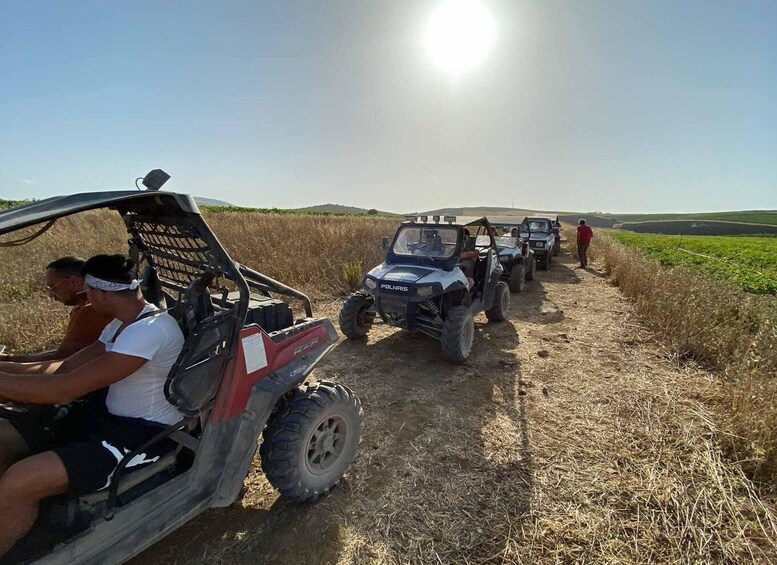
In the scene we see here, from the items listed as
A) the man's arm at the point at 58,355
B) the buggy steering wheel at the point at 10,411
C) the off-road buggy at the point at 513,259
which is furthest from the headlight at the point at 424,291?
the off-road buggy at the point at 513,259

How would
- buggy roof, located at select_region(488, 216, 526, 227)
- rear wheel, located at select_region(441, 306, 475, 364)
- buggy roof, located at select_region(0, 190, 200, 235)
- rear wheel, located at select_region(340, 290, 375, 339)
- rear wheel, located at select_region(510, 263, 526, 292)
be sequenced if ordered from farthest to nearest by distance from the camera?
buggy roof, located at select_region(488, 216, 526, 227)
rear wheel, located at select_region(510, 263, 526, 292)
rear wheel, located at select_region(340, 290, 375, 339)
rear wheel, located at select_region(441, 306, 475, 364)
buggy roof, located at select_region(0, 190, 200, 235)

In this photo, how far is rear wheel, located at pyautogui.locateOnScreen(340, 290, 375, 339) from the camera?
522cm

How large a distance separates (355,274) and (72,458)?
6380 mm

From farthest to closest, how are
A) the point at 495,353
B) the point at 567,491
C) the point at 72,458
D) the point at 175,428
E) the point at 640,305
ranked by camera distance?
the point at 640,305
the point at 495,353
the point at 567,491
the point at 175,428
the point at 72,458

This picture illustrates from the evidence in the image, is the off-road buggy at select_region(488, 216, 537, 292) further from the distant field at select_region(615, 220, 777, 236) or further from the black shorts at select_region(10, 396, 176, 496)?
the distant field at select_region(615, 220, 777, 236)

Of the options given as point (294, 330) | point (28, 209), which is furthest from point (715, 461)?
point (28, 209)

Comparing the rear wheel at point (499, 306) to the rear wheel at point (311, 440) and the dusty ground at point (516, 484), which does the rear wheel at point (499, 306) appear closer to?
the dusty ground at point (516, 484)

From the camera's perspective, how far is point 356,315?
526 cm

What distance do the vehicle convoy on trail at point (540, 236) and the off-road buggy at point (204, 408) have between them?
407 inches

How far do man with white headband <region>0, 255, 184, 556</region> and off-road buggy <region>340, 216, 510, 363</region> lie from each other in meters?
2.94

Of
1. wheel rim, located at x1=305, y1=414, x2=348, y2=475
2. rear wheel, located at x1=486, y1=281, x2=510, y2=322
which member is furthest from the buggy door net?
rear wheel, located at x1=486, y1=281, x2=510, y2=322

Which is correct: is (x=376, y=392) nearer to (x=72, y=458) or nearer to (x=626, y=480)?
(x=626, y=480)

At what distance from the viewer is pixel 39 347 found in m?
4.26

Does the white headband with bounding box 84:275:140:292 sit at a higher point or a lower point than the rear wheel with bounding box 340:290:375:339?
higher
